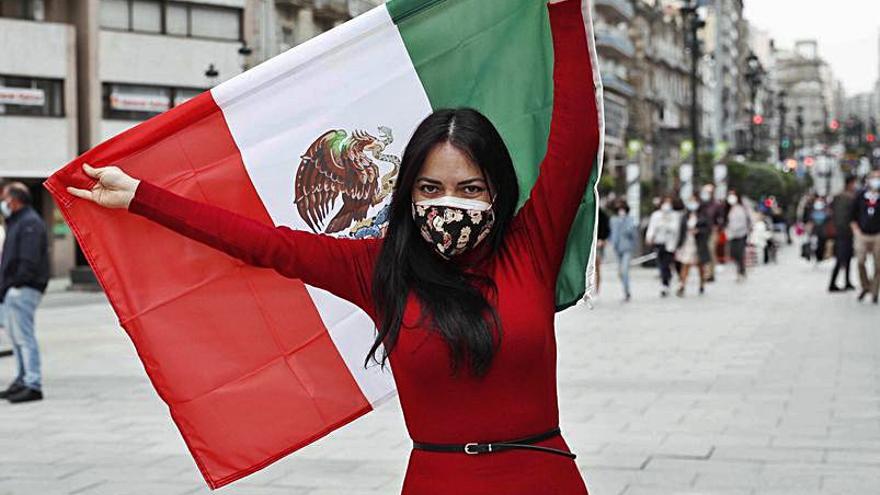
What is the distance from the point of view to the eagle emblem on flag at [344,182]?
403cm

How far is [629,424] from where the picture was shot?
9.09 m

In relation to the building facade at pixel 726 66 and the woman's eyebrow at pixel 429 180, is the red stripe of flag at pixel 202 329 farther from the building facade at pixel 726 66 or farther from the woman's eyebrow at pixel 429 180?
the building facade at pixel 726 66

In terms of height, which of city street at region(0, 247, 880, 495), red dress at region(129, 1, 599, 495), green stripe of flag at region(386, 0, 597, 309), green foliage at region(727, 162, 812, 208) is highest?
green foliage at region(727, 162, 812, 208)

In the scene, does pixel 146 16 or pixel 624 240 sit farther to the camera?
pixel 146 16

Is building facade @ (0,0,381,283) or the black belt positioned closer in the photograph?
the black belt

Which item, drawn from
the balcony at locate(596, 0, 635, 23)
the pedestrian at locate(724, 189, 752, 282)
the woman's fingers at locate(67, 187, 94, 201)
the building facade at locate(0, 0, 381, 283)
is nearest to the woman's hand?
the woman's fingers at locate(67, 187, 94, 201)

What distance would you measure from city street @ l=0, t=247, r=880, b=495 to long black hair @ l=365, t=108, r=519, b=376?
4.11 m

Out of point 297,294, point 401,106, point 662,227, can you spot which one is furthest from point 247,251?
point 662,227

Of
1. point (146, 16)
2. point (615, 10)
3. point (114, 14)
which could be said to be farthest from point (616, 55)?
point (114, 14)

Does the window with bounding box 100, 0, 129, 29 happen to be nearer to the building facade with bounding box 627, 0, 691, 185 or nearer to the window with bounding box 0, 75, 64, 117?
the window with bounding box 0, 75, 64, 117

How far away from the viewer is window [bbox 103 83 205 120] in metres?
42.1

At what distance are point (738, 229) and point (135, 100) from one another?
72.9 feet

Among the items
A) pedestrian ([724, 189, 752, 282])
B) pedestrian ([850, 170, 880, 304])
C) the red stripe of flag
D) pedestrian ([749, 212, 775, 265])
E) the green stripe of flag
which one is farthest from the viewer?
pedestrian ([749, 212, 775, 265])

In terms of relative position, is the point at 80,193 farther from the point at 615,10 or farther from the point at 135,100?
the point at 615,10
